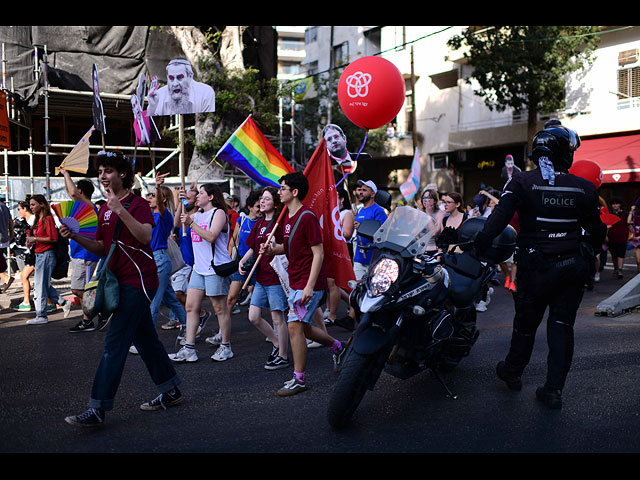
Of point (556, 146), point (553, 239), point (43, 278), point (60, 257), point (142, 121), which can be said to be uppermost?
point (142, 121)

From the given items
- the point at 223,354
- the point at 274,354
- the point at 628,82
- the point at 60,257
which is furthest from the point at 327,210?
the point at 628,82

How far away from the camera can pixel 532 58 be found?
2061cm

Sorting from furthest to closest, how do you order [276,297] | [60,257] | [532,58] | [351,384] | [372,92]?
[532,58] < [60,257] < [372,92] < [276,297] < [351,384]

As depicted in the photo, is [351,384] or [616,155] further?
[616,155]

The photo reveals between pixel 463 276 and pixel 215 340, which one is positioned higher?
pixel 463 276

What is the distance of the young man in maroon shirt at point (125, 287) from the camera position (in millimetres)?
4016

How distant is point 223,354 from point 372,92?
391 cm

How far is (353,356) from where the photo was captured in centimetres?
376

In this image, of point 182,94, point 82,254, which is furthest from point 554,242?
point 82,254

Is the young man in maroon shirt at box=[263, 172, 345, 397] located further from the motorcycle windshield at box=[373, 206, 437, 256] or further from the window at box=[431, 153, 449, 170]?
the window at box=[431, 153, 449, 170]

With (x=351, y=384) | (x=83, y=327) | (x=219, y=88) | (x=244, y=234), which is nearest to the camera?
(x=351, y=384)

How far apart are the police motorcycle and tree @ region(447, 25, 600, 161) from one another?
17705mm

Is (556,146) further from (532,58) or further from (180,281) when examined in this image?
(532,58)
